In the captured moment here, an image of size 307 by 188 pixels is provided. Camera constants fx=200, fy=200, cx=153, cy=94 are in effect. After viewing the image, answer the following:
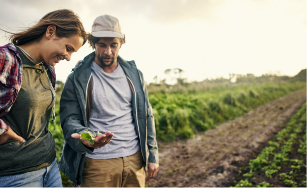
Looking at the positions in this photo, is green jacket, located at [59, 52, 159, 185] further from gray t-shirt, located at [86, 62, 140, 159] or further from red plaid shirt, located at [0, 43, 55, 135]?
red plaid shirt, located at [0, 43, 55, 135]

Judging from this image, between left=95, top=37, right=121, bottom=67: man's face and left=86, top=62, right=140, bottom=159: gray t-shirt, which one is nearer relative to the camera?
left=86, top=62, right=140, bottom=159: gray t-shirt

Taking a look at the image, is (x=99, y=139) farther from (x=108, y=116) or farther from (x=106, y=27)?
(x=106, y=27)

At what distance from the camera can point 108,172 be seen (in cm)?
179

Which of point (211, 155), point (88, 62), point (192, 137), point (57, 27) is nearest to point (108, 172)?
point (88, 62)

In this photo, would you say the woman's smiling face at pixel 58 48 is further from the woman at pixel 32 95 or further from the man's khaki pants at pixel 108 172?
the man's khaki pants at pixel 108 172

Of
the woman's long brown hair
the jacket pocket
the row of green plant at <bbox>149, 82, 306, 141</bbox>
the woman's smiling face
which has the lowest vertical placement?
the row of green plant at <bbox>149, 82, 306, 141</bbox>

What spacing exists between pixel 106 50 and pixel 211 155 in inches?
177

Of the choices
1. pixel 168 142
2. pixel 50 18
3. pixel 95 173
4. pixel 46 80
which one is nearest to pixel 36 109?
pixel 46 80

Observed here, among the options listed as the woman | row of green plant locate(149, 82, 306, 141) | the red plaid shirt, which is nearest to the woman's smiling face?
the woman

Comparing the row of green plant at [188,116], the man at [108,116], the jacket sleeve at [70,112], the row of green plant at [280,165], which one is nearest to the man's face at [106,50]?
the man at [108,116]

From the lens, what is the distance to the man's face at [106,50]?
1976 millimetres

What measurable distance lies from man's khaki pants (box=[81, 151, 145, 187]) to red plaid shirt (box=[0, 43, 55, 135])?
909 mm

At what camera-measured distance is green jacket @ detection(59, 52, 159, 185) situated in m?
1.71

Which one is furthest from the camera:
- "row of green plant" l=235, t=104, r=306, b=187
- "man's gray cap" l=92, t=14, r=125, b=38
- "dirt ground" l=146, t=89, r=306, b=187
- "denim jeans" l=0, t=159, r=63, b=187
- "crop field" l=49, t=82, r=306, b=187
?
"crop field" l=49, t=82, r=306, b=187
